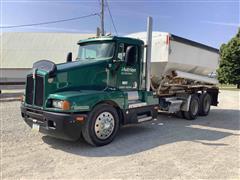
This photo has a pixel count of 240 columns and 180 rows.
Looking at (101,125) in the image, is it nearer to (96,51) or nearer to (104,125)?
(104,125)

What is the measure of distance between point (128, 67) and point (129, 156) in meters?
2.61

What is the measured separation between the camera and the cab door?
650cm

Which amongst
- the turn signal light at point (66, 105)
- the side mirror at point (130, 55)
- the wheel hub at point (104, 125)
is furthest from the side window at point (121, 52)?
the turn signal light at point (66, 105)

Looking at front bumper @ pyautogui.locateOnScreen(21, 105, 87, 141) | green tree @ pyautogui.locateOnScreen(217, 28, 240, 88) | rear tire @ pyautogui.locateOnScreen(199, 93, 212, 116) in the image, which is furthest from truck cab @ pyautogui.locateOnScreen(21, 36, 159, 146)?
green tree @ pyautogui.locateOnScreen(217, 28, 240, 88)

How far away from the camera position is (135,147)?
221 inches

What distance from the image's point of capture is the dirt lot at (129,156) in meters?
4.18

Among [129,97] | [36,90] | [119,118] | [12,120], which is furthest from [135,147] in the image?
[12,120]

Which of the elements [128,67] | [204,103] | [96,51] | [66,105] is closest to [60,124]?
[66,105]

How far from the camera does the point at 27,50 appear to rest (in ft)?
116

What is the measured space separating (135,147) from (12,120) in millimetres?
4661

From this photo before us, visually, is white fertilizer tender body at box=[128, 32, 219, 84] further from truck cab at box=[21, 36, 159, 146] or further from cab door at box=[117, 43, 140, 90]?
cab door at box=[117, 43, 140, 90]

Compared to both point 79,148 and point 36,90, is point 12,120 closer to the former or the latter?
point 36,90

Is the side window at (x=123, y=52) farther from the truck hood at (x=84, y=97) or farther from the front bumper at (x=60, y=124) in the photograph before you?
the front bumper at (x=60, y=124)

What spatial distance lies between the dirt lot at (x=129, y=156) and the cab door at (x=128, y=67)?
1.39 metres
